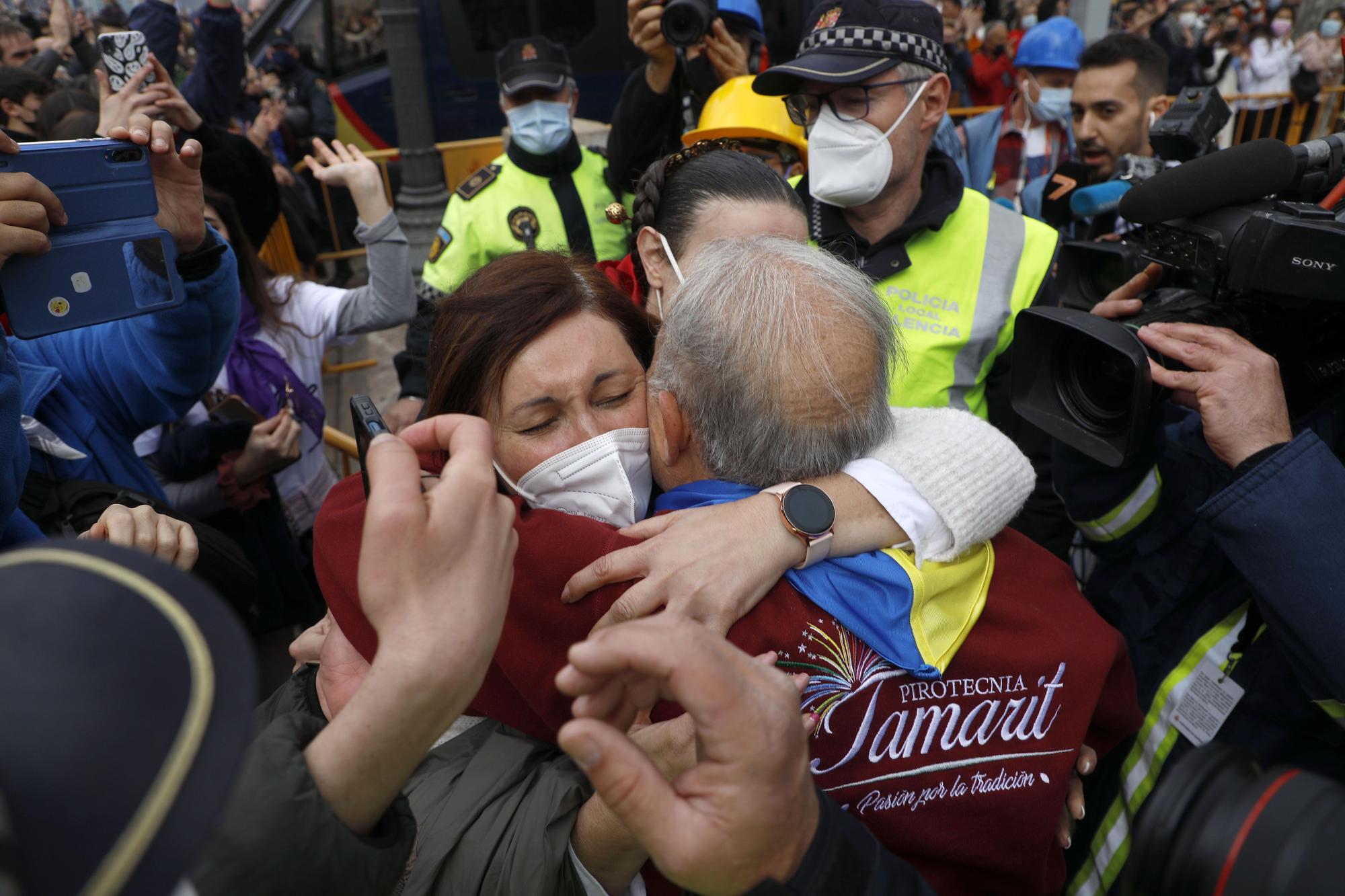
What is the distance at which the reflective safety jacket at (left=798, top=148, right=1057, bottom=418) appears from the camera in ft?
8.07

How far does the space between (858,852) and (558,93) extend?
350cm

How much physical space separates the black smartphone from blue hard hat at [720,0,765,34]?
340cm

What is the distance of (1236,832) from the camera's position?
0.77 metres

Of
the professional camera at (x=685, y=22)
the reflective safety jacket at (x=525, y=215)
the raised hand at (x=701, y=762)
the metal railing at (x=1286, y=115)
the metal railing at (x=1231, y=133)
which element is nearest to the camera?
the raised hand at (x=701, y=762)

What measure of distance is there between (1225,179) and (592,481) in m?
1.34

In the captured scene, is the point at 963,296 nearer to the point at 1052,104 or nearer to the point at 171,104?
the point at 171,104

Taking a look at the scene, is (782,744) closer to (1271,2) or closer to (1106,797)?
(1106,797)

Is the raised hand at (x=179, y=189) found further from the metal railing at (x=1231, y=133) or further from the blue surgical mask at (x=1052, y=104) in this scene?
the blue surgical mask at (x=1052, y=104)

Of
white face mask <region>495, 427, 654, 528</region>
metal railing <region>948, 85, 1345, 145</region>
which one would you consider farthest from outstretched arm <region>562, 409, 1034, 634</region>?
metal railing <region>948, 85, 1345, 145</region>

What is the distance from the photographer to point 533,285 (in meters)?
1.68

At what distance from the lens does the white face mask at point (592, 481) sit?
152cm

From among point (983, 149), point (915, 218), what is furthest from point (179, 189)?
point (983, 149)

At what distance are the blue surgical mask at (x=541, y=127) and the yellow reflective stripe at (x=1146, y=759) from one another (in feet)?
9.64

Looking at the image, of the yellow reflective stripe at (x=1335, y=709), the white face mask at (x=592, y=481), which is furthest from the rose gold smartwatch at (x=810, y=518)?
the yellow reflective stripe at (x=1335, y=709)
